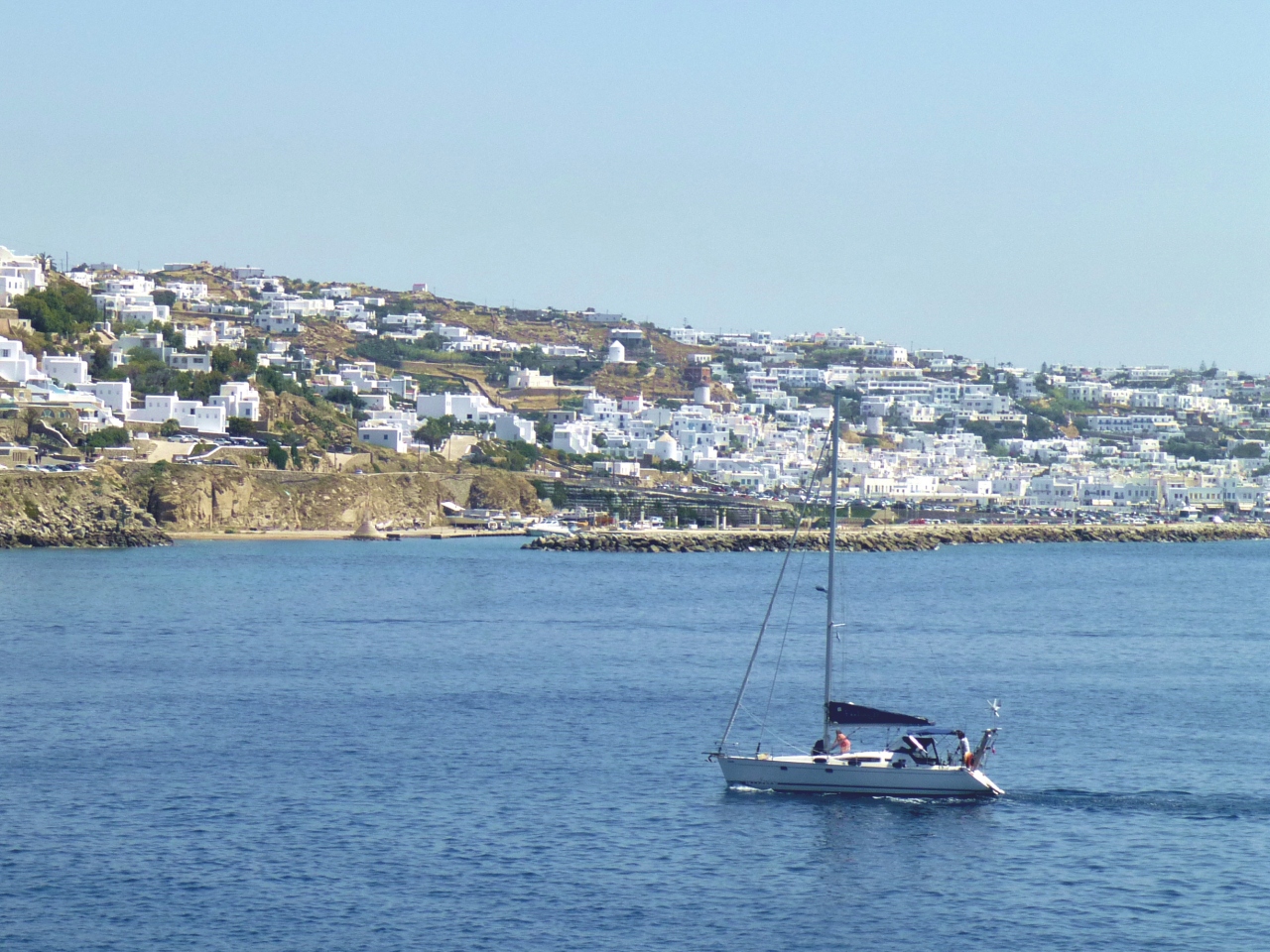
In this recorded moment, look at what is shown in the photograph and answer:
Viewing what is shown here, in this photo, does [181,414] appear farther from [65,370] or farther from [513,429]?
[513,429]

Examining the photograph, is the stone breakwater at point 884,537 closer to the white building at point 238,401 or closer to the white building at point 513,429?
the white building at point 238,401

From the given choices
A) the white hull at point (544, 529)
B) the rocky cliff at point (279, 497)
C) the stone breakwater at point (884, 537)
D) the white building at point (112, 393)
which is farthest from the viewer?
the white hull at point (544, 529)

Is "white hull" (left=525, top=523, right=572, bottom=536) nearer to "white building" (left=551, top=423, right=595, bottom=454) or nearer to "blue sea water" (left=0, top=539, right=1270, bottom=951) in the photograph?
"white building" (left=551, top=423, right=595, bottom=454)

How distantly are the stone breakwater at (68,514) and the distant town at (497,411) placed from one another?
194cm

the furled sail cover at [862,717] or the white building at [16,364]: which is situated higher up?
the white building at [16,364]

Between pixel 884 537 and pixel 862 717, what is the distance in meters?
67.3

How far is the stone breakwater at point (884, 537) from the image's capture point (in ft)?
277

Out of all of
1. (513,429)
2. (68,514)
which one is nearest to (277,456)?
(68,514)

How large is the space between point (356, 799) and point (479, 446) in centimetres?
8388

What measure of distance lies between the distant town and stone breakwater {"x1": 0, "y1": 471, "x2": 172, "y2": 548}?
194cm

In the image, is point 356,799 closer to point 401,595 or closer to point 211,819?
point 211,819

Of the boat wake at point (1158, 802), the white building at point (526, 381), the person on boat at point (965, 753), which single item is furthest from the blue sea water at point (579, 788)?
the white building at point (526, 381)

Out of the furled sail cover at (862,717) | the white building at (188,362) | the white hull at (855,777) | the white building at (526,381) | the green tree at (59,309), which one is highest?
the green tree at (59,309)

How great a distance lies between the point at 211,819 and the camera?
Answer: 76.7ft
